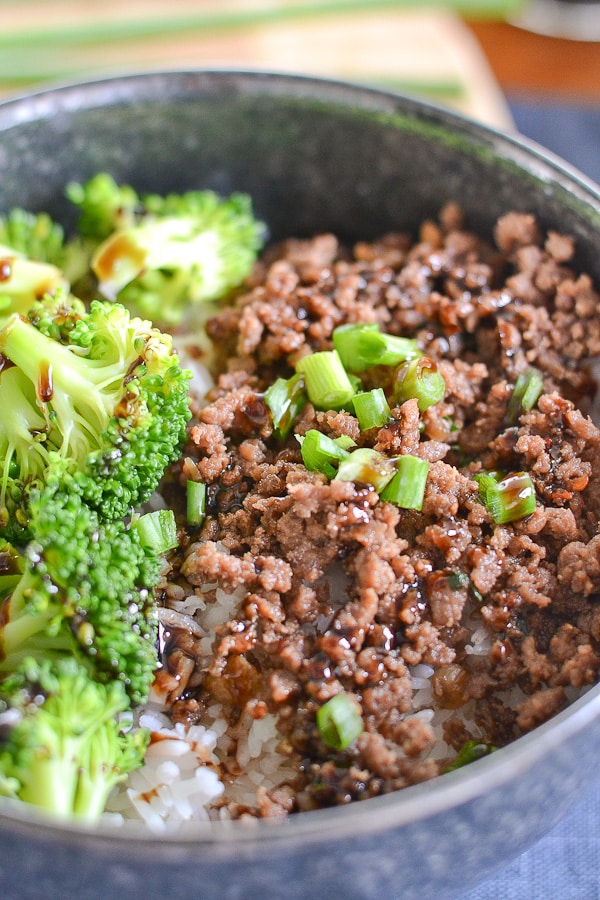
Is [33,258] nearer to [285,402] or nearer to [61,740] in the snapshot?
[285,402]

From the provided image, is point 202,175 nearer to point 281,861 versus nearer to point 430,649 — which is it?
point 430,649

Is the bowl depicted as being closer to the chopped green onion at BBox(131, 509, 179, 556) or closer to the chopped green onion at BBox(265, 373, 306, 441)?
the chopped green onion at BBox(131, 509, 179, 556)

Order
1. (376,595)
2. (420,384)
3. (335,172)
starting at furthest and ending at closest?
(335,172) < (420,384) < (376,595)

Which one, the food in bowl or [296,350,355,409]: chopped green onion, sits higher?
[296,350,355,409]: chopped green onion

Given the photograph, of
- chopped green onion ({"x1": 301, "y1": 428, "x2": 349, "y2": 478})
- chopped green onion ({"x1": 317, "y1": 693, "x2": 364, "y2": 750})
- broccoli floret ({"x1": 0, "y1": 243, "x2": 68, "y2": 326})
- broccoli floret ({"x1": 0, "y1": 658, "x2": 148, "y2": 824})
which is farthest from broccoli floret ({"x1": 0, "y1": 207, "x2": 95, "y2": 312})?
chopped green onion ({"x1": 317, "y1": 693, "x2": 364, "y2": 750})

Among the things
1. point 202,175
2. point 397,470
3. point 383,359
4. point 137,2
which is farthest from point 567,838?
point 137,2

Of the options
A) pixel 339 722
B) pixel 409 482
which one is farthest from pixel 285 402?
pixel 339 722
